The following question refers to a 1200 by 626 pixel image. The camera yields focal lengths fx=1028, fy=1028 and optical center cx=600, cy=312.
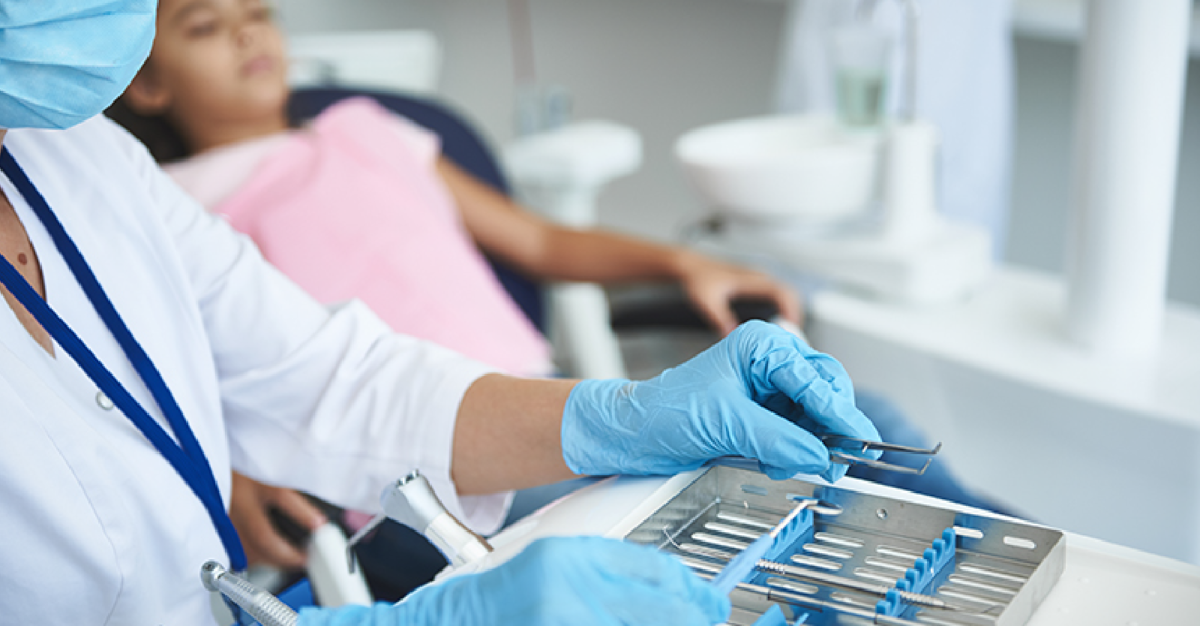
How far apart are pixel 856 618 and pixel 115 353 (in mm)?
624

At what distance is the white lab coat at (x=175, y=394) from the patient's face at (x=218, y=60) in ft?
1.71

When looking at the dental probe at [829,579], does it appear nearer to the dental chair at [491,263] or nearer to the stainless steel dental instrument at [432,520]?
the stainless steel dental instrument at [432,520]

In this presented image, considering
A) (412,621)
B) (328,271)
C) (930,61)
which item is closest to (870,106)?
(930,61)

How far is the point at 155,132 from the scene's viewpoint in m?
1.53

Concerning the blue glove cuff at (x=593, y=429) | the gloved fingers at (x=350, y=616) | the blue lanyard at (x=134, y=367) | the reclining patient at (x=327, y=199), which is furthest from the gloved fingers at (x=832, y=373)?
the reclining patient at (x=327, y=199)

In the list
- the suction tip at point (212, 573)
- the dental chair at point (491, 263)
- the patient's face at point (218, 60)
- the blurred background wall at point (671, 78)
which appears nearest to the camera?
the suction tip at point (212, 573)

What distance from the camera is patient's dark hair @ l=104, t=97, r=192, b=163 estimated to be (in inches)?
57.7

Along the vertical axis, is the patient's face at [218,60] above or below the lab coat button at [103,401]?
above

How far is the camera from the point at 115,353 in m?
0.85

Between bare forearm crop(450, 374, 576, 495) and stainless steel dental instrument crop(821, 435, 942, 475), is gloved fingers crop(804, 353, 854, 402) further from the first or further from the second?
bare forearm crop(450, 374, 576, 495)

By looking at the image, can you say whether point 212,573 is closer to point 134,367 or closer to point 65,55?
point 134,367

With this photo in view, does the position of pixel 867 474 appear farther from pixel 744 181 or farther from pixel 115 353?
pixel 744 181

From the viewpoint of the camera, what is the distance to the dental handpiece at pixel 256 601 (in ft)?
1.99

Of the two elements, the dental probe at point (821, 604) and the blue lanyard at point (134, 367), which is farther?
the blue lanyard at point (134, 367)
